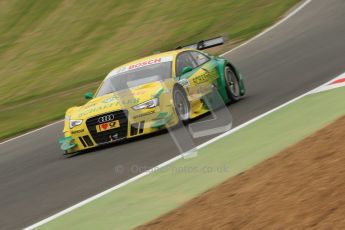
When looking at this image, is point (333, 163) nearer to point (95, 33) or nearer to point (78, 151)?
point (78, 151)

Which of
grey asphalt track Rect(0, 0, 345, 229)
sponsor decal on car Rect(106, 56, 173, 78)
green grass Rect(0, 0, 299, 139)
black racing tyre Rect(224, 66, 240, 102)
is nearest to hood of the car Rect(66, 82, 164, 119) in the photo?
grey asphalt track Rect(0, 0, 345, 229)

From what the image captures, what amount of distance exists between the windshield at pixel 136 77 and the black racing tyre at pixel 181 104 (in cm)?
52

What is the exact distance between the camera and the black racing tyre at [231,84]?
1359 centimetres

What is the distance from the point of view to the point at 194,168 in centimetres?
870

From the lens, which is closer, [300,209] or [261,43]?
[300,209]

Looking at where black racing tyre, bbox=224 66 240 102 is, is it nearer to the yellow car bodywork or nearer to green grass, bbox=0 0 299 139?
the yellow car bodywork

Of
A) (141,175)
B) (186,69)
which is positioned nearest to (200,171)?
(141,175)

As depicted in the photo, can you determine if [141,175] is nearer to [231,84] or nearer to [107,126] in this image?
[107,126]

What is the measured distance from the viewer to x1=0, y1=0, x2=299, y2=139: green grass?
23.4 m

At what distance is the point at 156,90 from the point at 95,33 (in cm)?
1792

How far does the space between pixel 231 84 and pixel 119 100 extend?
2668mm

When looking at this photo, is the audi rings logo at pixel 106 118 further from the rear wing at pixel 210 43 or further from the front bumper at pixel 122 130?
the rear wing at pixel 210 43

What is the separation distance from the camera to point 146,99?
11766 millimetres

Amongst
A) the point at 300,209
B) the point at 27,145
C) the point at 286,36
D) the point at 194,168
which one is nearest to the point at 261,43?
the point at 286,36
